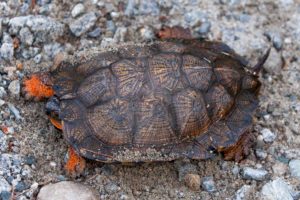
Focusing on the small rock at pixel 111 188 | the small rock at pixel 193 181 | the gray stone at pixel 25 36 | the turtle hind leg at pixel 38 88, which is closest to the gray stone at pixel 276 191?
the small rock at pixel 193 181

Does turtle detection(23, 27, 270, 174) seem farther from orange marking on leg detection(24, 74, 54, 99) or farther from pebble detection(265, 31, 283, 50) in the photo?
pebble detection(265, 31, 283, 50)

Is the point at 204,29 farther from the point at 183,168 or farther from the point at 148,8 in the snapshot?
the point at 183,168

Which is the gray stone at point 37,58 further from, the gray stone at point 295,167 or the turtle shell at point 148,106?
the gray stone at point 295,167

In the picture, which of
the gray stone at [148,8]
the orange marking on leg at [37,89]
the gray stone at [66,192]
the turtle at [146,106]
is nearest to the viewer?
the gray stone at [66,192]

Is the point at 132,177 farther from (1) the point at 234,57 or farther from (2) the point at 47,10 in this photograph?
(2) the point at 47,10

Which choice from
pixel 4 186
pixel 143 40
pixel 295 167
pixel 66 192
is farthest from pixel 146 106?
pixel 295 167
